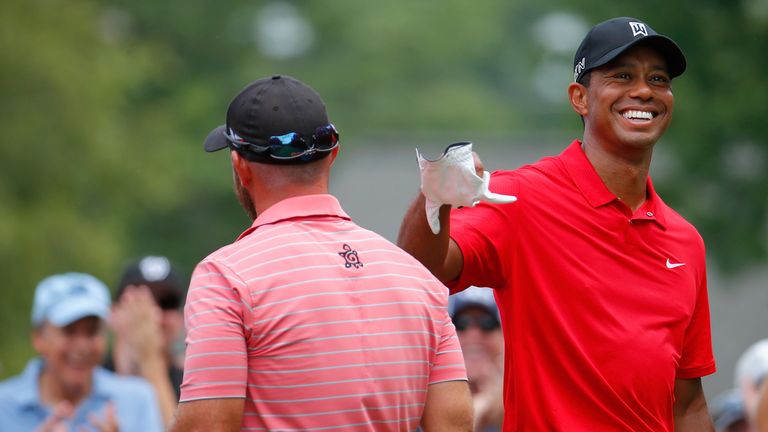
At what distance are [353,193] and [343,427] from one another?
31408mm

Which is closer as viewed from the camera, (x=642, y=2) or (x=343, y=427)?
(x=343, y=427)

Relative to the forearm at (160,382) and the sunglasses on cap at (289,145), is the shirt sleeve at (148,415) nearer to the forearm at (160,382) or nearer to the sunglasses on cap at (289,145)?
the forearm at (160,382)

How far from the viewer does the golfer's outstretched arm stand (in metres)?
4.46

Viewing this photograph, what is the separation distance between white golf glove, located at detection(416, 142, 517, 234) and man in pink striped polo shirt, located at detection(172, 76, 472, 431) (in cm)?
25

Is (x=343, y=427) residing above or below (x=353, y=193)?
above

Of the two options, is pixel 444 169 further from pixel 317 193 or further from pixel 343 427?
pixel 343 427

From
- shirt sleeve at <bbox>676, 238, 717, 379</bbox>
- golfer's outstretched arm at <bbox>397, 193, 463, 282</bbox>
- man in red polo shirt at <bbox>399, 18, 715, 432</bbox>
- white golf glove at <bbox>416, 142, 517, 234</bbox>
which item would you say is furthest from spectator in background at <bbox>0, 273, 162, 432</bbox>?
white golf glove at <bbox>416, 142, 517, 234</bbox>

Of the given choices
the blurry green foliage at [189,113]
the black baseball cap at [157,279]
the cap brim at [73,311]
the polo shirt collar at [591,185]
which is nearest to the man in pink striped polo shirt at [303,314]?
the polo shirt collar at [591,185]

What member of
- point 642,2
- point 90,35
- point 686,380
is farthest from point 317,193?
point 90,35

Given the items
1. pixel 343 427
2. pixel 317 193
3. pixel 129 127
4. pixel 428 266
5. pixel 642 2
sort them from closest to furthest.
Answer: pixel 343 427
pixel 317 193
pixel 428 266
pixel 642 2
pixel 129 127

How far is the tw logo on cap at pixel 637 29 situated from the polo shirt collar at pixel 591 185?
1.49 ft

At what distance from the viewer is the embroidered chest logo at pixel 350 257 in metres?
4.00

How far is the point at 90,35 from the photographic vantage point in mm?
25891

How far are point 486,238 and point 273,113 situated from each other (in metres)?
0.99
